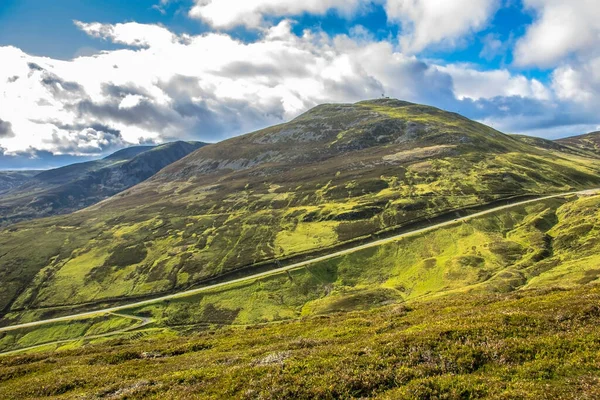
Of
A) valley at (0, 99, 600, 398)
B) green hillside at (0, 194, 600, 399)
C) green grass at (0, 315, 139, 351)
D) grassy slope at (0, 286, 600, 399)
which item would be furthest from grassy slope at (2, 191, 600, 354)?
grassy slope at (0, 286, 600, 399)

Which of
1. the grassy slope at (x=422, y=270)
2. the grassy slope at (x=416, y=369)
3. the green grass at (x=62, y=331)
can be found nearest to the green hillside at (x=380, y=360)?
the grassy slope at (x=416, y=369)

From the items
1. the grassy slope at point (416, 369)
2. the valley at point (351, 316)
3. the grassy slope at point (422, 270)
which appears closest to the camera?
the grassy slope at point (416, 369)

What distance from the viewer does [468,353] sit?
20.5 metres

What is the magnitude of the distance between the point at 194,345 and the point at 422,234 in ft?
497

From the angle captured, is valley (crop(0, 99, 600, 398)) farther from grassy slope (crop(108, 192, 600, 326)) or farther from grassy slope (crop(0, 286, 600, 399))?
grassy slope (crop(108, 192, 600, 326))

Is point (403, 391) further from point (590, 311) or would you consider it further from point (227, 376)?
point (590, 311)

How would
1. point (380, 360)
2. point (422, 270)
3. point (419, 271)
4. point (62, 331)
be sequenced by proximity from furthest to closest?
point (62, 331) < point (422, 270) < point (419, 271) < point (380, 360)

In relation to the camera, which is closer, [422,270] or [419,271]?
[419,271]

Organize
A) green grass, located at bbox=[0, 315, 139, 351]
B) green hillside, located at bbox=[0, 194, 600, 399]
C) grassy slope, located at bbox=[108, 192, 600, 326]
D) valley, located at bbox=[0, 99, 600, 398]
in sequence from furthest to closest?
green grass, located at bbox=[0, 315, 139, 351]
grassy slope, located at bbox=[108, 192, 600, 326]
valley, located at bbox=[0, 99, 600, 398]
green hillside, located at bbox=[0, 194, 600, 399]

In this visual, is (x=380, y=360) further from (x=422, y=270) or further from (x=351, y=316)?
(x=422, y=270)

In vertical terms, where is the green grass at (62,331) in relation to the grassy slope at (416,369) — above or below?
below

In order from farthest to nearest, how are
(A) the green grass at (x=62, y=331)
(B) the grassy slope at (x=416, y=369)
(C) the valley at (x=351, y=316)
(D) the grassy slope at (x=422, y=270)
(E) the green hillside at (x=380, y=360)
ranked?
(A) the green grass at (x=62, y=331), (D) the grassy slope at (x=422, y=270), (C) the valley at (x=351, y=316), (E) the green hillside at (x=380, y=360), (B) the grassy slope at (x=416, y=369)

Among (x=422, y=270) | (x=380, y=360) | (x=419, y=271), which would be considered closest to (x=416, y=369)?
(x=380, y=360)

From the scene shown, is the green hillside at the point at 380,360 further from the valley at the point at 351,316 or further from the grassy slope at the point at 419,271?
the grassy slope at the point at 419,271
